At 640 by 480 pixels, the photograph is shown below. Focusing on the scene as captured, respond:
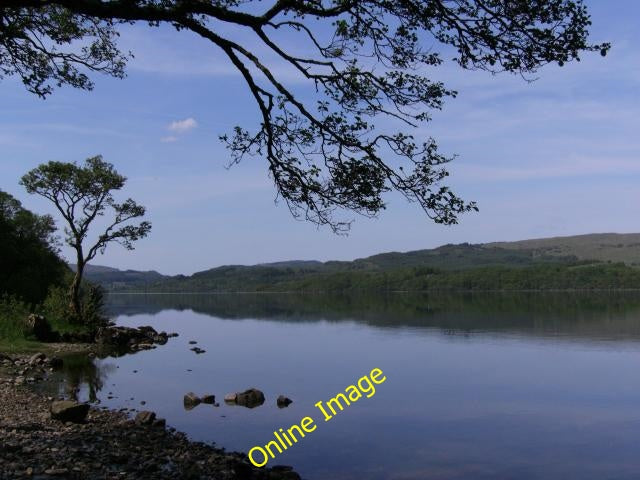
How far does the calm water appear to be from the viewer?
1548 cm

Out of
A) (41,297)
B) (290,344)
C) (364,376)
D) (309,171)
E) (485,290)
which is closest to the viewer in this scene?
(309,171)

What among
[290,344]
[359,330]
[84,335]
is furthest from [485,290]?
[84,335]

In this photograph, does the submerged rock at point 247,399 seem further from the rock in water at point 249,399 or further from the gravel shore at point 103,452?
the gravel shore at point 103,452

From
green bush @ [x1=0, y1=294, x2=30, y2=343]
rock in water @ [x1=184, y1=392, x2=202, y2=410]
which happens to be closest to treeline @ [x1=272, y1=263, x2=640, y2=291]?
green bush @ [x1=0, y1=294, x2=30, y2=343]

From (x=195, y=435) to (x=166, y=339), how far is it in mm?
31724

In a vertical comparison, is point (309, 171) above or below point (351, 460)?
above

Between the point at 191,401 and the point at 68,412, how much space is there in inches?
254

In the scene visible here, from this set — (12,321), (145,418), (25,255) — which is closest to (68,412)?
(145,418)

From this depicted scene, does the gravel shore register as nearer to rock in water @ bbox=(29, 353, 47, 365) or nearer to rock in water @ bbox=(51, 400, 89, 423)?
rock in water @ bbox=(51, 400, 89, 423)

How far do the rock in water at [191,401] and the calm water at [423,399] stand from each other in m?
0.39

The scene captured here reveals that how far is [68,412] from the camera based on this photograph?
48.8 feet

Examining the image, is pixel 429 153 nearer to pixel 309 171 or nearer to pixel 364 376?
pixel 309 171

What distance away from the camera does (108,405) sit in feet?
64.6

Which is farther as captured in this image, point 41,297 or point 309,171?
point 41,297
